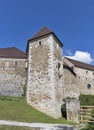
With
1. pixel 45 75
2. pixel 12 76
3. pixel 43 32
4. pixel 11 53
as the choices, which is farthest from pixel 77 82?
pixel 45 75

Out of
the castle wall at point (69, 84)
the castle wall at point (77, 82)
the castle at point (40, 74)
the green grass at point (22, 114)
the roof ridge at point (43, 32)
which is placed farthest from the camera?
the castle wall at point (77, 82)

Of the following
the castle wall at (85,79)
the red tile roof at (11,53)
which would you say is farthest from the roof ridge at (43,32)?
the castle wall at (85,79)

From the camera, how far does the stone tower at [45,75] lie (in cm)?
1922

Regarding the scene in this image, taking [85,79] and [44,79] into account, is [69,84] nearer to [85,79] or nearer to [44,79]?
[44,79]

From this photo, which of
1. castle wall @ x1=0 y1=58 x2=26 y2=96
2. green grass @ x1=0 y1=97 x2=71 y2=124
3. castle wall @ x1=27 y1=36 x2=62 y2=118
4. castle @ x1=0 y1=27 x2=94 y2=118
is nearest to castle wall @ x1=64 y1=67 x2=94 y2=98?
castle @ x1=0 y1=27 x2=94 y2=118

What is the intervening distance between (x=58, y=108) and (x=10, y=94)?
29.0ft

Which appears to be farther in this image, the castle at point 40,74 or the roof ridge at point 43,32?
the roof ridge at point 43,32

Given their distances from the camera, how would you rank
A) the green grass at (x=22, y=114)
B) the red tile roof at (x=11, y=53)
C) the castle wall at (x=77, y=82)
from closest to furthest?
the green grass at (x=22, y=114)
the red tile roof at (x=11, y=53)
the castle wall at (x=77, y=82)

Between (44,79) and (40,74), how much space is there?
2.97 feet

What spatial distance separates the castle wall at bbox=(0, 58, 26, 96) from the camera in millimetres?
25289

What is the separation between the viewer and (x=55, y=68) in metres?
20.9

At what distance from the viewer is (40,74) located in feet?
67.3

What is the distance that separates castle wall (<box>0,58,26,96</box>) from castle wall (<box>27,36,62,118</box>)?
15.8 feet

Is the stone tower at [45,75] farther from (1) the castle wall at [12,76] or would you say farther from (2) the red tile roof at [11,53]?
(2) the red tile roof at [11,53]
